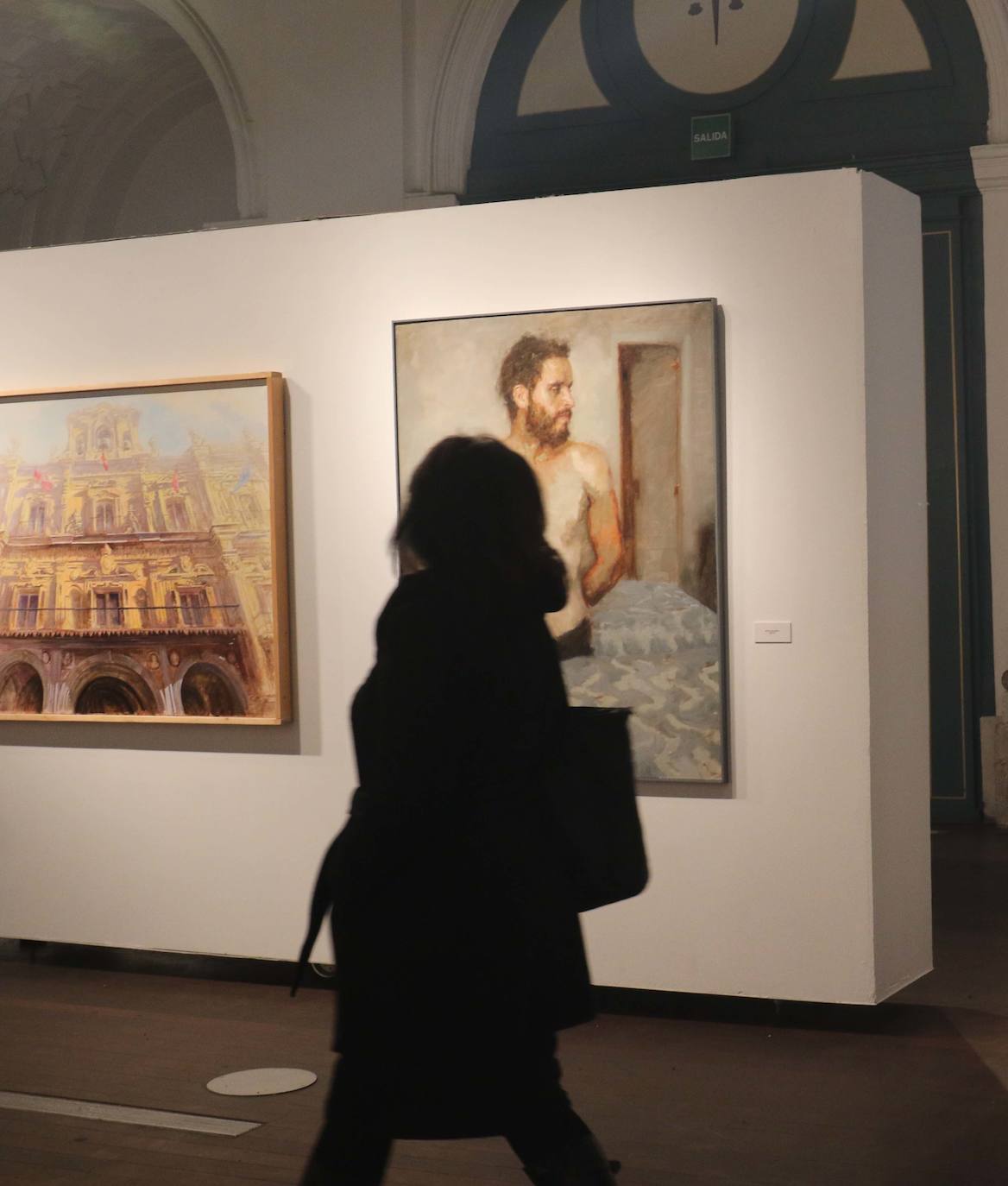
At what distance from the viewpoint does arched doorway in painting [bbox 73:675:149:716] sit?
6.27 m

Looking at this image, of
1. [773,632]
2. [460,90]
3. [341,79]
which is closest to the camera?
[773,632]

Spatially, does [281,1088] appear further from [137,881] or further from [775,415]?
[775,415]

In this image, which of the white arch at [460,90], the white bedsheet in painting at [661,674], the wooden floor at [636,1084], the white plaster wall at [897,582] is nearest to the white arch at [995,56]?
the white arch at [460,90]

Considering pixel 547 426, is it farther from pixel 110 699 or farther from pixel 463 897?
pixel 463 897

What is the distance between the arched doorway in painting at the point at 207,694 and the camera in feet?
20.0

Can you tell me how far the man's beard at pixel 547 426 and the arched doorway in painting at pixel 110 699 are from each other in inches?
75.3

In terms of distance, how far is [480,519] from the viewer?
2799 millimetres

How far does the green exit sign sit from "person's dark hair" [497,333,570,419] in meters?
5.26

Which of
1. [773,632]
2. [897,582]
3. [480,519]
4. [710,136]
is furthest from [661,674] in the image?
[710,136]

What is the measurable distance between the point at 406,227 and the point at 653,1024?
9.76ft

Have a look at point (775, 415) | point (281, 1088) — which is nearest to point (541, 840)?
point (281, 1088)

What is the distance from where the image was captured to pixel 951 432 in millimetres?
10008

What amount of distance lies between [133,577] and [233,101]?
606 cm

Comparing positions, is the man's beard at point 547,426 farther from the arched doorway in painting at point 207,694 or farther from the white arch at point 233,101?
the white arch at point 233,101
